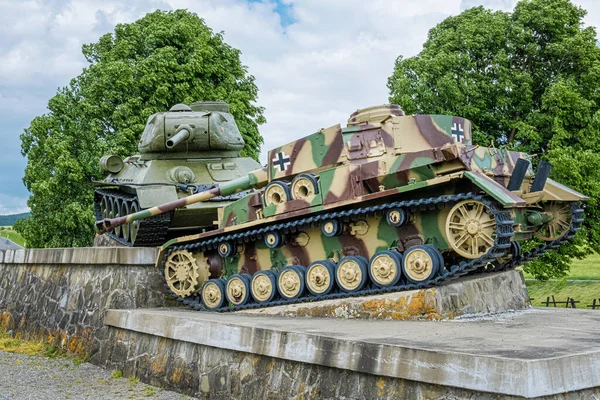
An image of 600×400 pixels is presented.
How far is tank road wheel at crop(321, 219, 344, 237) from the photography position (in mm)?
10555

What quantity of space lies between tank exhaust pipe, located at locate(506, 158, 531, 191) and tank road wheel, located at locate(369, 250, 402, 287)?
204cm

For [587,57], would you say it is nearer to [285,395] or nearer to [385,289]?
[385,289]

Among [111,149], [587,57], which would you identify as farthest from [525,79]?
[111,149]

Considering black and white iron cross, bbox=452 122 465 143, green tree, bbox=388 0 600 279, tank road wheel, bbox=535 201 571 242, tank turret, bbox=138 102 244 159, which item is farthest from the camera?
green tree, bbox=388 0 600 279

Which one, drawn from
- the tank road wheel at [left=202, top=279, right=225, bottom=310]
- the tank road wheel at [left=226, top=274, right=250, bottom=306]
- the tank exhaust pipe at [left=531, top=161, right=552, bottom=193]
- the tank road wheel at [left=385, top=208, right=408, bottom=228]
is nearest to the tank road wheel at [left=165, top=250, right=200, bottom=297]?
the tank road wheel at [left=202, top=279, right=225, bottom=310]

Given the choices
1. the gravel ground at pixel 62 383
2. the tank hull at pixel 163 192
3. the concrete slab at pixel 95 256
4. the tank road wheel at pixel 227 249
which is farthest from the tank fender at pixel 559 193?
the concrete slab at pixel 95 256

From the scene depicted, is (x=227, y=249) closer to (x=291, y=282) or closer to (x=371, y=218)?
(x=291, y=282)

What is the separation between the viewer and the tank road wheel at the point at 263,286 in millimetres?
11273

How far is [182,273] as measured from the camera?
489 inches

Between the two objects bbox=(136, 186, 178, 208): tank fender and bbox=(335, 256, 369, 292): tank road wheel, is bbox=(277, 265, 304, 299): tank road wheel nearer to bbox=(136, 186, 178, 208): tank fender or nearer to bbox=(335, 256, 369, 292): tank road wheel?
bbox=(335, 256, 369, 292): tank road wheel

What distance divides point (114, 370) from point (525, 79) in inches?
764

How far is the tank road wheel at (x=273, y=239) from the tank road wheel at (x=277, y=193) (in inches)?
18.0

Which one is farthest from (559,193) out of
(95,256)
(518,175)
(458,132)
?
(95,256)

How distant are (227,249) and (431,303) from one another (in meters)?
3.78
